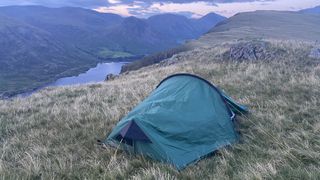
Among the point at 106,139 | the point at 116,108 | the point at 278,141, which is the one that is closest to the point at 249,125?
the point at 278,141

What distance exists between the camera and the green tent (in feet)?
22.2

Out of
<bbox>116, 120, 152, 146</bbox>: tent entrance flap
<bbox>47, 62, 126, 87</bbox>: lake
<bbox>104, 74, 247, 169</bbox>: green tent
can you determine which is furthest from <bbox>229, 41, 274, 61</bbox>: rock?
<bbox>47, 62, 126, 87</bbox>: lake

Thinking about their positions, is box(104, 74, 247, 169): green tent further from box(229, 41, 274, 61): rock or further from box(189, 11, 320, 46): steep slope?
box(189, 11, 320, 46): steep slope

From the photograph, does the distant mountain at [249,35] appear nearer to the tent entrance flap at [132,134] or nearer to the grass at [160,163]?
the grass at [160,163]

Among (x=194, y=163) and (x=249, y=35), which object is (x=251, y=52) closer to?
(x=194, y=163)

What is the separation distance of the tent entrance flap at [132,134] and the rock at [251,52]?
12.6 metres

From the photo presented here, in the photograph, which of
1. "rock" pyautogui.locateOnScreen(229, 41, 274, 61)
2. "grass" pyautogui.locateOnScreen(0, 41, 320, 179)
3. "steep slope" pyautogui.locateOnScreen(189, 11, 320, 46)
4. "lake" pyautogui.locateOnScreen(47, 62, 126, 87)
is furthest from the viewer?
"lake" pyautogui.locateOnScreen(47, 62, 126, 87)

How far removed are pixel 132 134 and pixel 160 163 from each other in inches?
34.4

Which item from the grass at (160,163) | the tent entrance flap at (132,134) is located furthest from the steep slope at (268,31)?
the tent entrance flap at (132,134)

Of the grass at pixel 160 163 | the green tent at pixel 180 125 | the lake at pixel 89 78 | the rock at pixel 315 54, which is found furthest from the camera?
the lake at pixel 89 78

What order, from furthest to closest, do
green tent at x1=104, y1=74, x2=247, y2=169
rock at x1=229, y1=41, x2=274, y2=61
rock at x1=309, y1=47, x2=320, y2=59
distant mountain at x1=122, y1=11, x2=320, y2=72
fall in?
distant mountain at x1=122, y1=11, x2=320, y2=72, rock at x1=229, y1=41, x2=274, y2=61, rock at x1=309, y1=47, x2=320, y2=59, green tent at x1=104, y1=74, x2=247, y2=169

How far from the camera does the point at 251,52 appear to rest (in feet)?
62.6

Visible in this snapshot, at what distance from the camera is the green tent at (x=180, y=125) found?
6766 mm

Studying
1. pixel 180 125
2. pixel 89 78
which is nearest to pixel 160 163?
pixel 180 125
